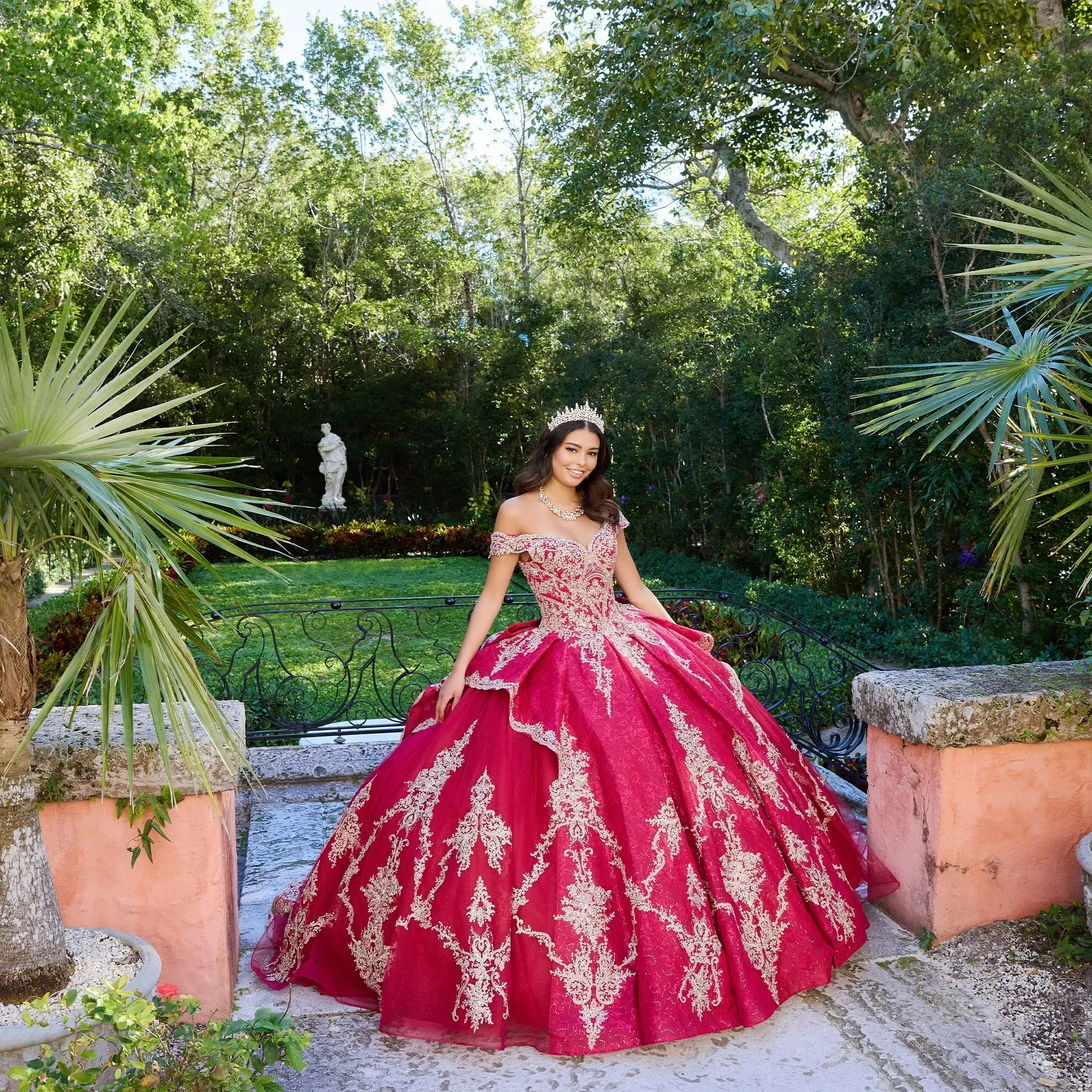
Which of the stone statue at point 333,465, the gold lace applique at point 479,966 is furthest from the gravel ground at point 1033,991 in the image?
the stone statue at point 333,465

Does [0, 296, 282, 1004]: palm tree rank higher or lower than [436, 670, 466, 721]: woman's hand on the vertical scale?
higher

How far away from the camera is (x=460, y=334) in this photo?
22578 mm

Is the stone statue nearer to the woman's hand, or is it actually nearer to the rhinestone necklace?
the rhinestone necklace

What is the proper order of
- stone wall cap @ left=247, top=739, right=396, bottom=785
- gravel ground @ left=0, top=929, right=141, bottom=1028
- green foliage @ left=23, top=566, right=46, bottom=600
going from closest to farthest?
gravel ground @ left=0, top=929, right=141, bottom=1028 < stone wall cap @ left=247, top=739, right=396, bottom=785 < green foliage @ left=23, top=566, right=46, bottom=600

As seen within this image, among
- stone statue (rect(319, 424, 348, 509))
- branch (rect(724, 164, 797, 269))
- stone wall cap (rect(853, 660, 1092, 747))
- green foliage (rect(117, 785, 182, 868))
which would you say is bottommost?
green foliage (rect(117, 785, 182, 868))

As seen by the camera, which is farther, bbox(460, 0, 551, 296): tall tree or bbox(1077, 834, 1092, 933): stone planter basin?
bbox(460, 0, 551, 296): tall tree

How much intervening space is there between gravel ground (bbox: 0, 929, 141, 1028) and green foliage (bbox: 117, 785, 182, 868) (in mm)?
206

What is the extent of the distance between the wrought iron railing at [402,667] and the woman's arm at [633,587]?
Answer: 61.7 inches

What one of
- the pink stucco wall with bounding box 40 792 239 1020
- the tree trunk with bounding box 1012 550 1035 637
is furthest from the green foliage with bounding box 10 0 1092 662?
the pink stucco wall with bounding box 40 792 239 1020

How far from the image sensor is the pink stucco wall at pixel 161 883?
2654mm

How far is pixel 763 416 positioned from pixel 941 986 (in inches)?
400

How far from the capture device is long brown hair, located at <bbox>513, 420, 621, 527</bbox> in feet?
11.4

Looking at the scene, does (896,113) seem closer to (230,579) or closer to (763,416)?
(763,416)

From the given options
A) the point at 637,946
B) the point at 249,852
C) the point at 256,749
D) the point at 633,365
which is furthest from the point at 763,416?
the point at 637,946
